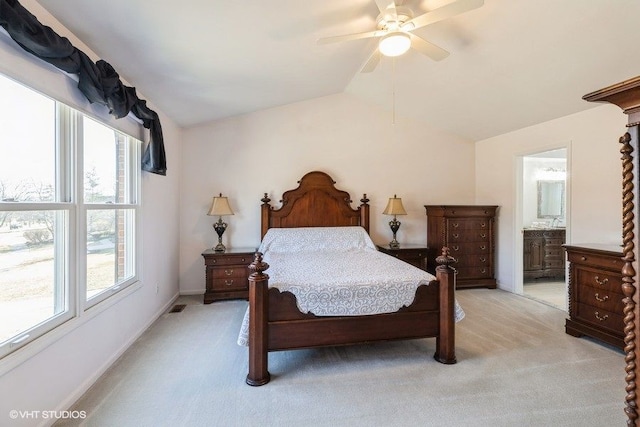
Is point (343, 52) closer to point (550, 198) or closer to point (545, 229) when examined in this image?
point (545, 229)

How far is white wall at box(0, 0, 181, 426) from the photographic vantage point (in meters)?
1.54

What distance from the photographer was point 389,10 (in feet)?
6.60

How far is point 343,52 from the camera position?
324cm

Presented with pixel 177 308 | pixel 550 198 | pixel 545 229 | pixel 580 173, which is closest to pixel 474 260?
pixel 545 229

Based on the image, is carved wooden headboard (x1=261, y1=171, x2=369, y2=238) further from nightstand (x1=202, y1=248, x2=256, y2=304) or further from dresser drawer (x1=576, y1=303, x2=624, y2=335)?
dresser drawer (x1=576, y1=303, x2=624, y2=335)

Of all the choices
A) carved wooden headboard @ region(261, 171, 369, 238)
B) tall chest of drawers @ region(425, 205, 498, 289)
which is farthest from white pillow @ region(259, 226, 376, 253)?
tall chest of drawers @ region(425, 205, 498, 289)

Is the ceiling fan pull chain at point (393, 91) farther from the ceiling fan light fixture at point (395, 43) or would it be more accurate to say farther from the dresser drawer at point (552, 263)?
the dresser drawer at point (552, 263)

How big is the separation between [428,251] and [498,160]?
5.83 ft

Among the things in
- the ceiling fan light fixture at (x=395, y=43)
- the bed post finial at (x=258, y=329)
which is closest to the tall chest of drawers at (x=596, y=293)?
the ceiling fan light fixture at (x=395, y=43)

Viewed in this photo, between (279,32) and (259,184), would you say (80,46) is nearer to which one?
(279,32)

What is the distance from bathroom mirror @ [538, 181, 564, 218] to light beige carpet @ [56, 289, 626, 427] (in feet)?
10.9

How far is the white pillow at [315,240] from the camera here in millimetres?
4051

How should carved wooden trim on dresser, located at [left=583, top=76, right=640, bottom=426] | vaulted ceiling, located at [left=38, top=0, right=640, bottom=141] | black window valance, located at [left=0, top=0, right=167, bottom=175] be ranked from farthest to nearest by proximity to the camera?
vaulted ceiling, located at [left=38, top=0, right=640, bottom=141]
black window valance, located at [left=0, top=0, right=167, bottom=175]
carved wooden trim on dresser, located at [left=583, top=76, right=640, bottom=426]

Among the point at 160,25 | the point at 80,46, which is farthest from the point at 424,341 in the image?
the point at 80,46
